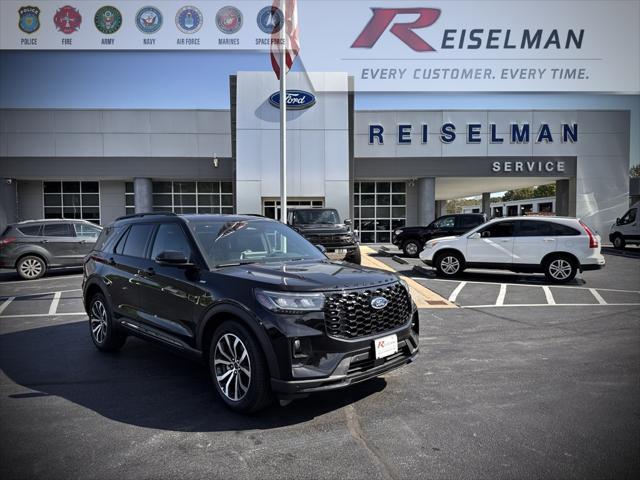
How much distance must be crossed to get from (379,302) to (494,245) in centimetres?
880

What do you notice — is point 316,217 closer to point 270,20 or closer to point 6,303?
point 270,20

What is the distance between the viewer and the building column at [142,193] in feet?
79.5

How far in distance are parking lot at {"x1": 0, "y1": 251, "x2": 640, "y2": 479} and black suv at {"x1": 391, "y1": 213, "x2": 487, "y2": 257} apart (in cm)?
999

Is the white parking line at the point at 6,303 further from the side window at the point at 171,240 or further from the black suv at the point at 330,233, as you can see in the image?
the black suv at the point at 330,233

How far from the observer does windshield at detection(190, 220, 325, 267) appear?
427cm

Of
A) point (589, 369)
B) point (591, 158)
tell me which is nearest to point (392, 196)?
point (591, 158)

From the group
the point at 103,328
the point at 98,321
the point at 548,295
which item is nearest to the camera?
the point at 103,328

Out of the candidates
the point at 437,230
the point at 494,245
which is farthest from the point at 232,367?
the point at 437,230

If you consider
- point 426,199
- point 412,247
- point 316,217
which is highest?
point 426,199

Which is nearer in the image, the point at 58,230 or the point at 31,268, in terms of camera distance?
the point at 31,268

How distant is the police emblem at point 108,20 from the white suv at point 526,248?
10.7 metres

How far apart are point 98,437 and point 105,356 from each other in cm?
236

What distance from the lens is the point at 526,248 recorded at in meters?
11.0

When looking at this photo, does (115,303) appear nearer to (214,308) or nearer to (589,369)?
(214,308)
